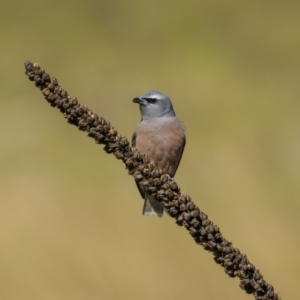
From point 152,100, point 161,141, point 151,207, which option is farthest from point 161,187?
point 151,207

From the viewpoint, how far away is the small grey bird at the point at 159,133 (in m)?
5.21

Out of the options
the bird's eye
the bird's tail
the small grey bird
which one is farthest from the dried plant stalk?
the bird's tail

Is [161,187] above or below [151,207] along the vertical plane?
below

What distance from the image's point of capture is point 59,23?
11.3 m

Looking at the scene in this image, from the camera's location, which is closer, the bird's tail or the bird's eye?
the bird's eye

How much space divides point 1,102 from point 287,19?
15.2ft

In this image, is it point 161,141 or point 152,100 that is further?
point 152,100

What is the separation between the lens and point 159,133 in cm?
523

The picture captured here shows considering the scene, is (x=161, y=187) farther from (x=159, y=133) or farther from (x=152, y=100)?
Answer: (x=152, y=100)

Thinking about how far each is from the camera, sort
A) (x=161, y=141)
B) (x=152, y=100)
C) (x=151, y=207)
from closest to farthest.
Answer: (x=161, y=141), (x=152, y=100), (x=151, y=207)

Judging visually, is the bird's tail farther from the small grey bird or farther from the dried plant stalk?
the dried plant stalk

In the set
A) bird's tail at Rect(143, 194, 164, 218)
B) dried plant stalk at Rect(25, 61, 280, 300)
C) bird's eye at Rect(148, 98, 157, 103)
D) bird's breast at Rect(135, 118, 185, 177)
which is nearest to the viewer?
dried plant stalk at Rect(25, 61, 280, 300)

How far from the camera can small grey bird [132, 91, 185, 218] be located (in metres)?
5.21

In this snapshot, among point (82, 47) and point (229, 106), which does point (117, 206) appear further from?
point (82, 47)
